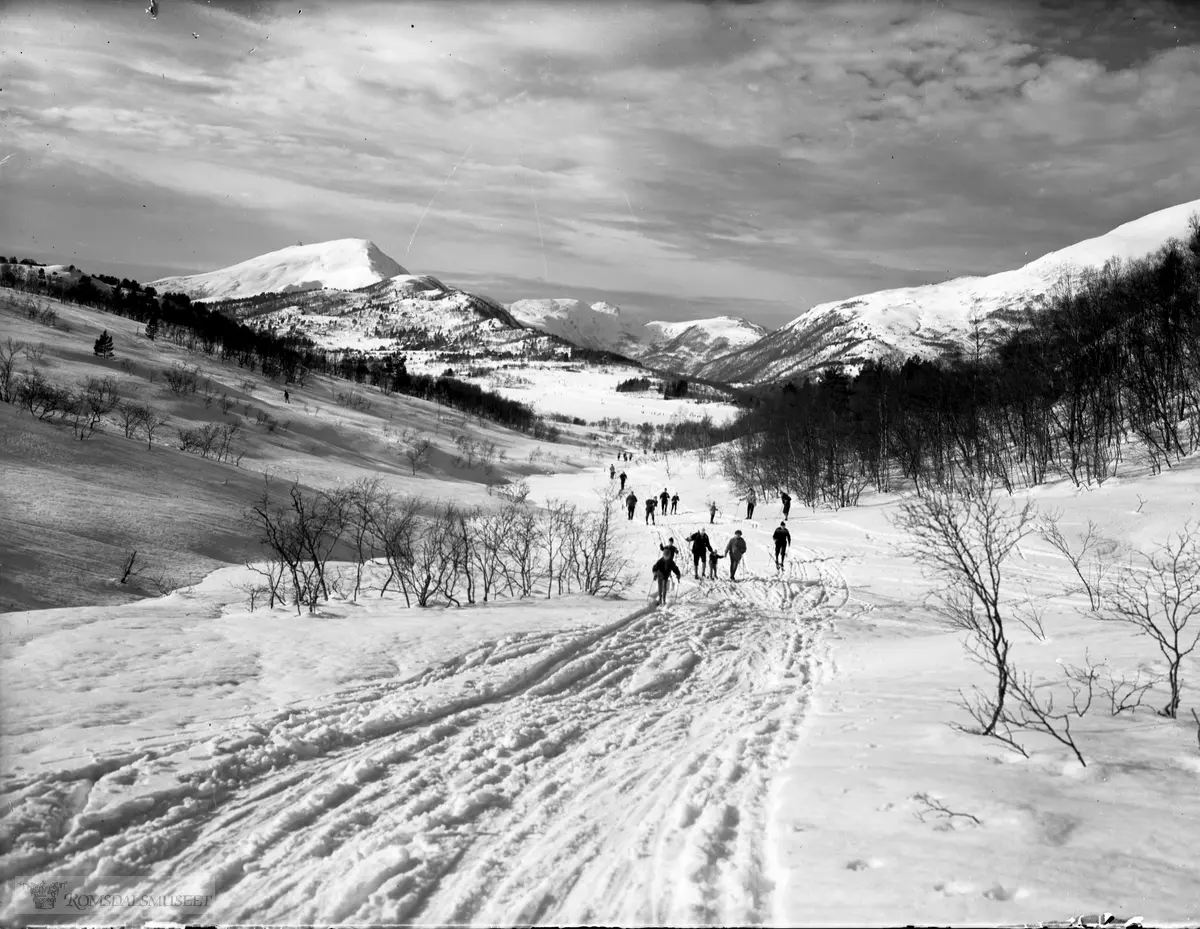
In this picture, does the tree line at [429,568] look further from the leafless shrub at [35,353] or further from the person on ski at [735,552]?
the leafless shrub at [35,353]

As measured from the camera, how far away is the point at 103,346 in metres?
65.4

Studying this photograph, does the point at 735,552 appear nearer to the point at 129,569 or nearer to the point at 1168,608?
the point at 1168,608

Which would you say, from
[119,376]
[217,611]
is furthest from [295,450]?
[217,611]

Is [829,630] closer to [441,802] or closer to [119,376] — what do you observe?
[441,802]

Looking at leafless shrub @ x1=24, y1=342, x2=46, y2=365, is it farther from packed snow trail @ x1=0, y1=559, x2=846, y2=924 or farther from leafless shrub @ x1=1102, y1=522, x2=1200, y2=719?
leafless shrub @ x1=1102, y1=522, x2=1200, y2=719

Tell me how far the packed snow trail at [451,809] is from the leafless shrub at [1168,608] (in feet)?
12.5

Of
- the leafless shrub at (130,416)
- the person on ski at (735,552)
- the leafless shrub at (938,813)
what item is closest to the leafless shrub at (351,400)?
the leafless shrub at (130,416)

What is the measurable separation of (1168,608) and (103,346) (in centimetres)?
8348

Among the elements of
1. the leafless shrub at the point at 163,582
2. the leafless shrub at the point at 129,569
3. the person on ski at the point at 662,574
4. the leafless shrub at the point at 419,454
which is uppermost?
the leafless shrub at the point at 419,454

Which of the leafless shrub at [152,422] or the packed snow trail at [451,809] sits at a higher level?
the leafless shrub at [152,422]

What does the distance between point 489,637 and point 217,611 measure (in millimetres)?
7643

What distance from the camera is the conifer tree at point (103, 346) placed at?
2557 inches

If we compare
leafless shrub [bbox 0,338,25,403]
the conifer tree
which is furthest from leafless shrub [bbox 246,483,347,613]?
the conifer tree

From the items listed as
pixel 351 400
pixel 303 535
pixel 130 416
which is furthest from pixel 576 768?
pixel 351 400
